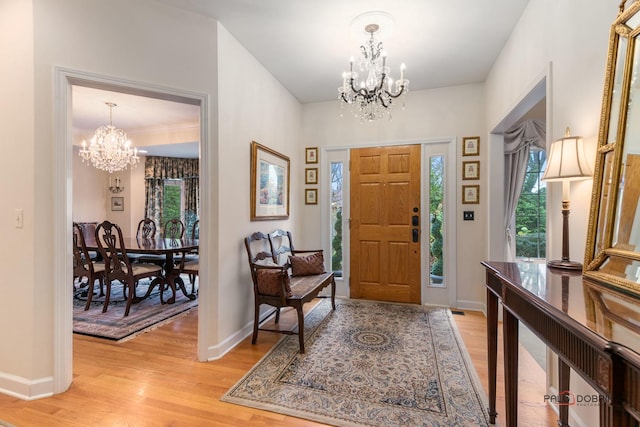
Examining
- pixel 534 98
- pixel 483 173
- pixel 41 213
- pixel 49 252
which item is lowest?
pixel 49 252

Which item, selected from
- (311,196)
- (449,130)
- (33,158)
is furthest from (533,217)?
(33,158)

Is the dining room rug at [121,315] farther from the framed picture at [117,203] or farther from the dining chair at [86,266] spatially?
the framed picture at [117,203]

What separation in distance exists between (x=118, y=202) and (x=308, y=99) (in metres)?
5.07

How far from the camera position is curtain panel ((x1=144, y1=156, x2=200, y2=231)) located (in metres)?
6.44

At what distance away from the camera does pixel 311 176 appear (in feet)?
13.8

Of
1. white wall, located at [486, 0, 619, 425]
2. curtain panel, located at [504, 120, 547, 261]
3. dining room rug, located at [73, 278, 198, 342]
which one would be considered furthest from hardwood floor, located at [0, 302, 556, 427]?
curtain panel, located at [504, 120, 547, 261]

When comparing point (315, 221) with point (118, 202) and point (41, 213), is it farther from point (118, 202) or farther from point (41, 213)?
point (118, 202)

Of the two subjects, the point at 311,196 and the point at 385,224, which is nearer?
the point at 385,224

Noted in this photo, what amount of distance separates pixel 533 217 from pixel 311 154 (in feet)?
10.9

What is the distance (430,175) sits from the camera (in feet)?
12.4

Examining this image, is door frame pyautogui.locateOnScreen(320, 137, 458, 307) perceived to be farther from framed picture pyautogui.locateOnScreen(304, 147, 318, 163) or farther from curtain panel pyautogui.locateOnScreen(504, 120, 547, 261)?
curtain panel pyautogui.locateOnScreen(504, 120, 547, 261)

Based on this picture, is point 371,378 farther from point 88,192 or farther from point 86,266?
point 88,192

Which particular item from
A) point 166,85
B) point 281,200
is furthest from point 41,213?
point 281,200

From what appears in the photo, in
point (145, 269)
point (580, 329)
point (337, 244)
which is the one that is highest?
point (580, 329)
